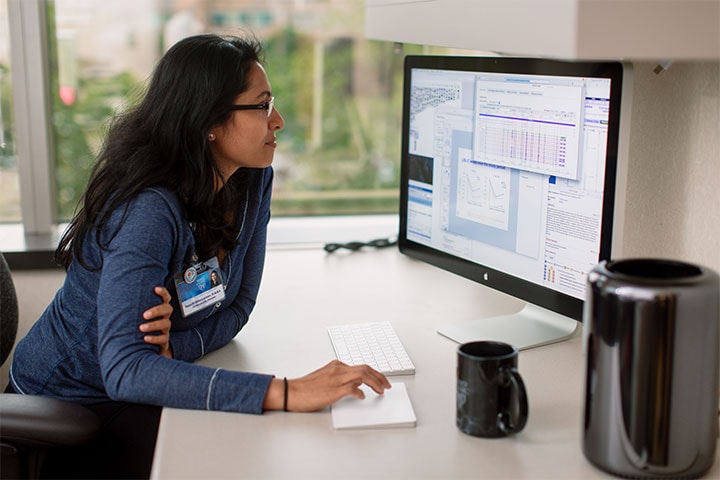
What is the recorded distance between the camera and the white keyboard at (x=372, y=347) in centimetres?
143

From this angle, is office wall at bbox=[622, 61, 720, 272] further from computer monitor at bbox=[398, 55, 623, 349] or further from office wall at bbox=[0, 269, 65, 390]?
office wall at bbox=[0, 269, 65, 390]

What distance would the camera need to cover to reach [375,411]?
4.09 ft

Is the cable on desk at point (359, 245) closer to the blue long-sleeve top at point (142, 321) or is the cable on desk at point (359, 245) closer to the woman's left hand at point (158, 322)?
the blue long-sleeve top at point (142, 321)

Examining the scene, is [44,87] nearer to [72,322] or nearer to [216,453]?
[72,322]

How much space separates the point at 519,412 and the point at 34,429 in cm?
73

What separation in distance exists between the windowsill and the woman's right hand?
1.04 m

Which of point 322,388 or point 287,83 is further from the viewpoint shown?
point 287,83

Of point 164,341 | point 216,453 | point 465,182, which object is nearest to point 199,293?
point 164,341

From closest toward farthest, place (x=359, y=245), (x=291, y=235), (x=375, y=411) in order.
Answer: (x=375, y=411) < (x=359, y=245) < (x=291, y=235)

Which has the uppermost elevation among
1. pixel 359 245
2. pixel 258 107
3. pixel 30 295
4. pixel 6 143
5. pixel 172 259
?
pixel 258 107

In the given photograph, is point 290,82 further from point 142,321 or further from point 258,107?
point 142,321

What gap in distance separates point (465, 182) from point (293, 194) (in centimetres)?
109

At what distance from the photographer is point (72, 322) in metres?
1.56

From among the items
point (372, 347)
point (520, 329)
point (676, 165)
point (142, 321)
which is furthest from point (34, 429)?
point (676, 165)
